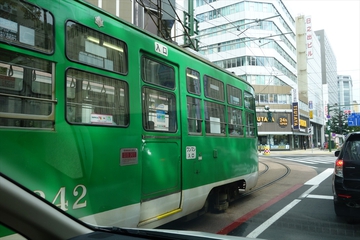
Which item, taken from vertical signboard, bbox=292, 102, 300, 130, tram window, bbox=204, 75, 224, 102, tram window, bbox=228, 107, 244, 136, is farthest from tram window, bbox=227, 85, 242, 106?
vertical signboard, bbox=292, 102, 300, 130

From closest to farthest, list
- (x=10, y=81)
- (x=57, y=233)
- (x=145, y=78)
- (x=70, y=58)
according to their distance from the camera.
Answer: (x=57, y=233), (x=10, y=81), (x=70, y=58), (x=145, y=78)

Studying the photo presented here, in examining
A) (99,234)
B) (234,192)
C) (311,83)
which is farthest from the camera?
(311,83)

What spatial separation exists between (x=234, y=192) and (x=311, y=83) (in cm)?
6009

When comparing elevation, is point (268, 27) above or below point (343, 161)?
above

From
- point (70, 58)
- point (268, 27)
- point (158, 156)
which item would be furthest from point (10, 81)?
point (268, 27)

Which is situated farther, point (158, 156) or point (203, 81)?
point (203, 81)

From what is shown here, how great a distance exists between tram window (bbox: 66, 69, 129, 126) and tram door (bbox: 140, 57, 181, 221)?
430 mm

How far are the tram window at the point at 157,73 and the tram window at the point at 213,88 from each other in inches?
41.2

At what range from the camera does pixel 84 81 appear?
3107 mm

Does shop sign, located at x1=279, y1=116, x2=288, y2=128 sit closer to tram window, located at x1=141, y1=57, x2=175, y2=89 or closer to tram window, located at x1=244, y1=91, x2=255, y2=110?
tram window, located at x1=244, y1=91, x2=255, y2=110

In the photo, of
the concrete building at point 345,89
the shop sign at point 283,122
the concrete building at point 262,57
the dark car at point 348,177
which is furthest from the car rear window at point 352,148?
the concrete building at point 345,89

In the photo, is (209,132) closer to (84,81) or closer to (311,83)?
(84,81)

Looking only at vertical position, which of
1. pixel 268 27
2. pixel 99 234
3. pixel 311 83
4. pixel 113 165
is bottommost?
pixel 99 234

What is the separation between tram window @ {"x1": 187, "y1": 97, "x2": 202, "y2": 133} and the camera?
4852 mm
